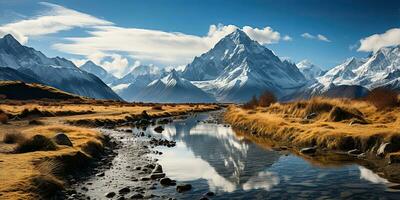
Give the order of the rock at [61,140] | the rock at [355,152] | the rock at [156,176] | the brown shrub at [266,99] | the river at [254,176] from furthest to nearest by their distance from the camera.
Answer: the brown shrub at [266,99] < the rock at [355,152] < the rock at [61,140] < the rock at [156,176] < the river at [254,176]

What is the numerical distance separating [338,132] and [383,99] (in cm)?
2433

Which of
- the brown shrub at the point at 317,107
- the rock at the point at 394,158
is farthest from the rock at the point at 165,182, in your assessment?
the brown shrub at the point at 317,107

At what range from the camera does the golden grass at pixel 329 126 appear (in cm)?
Result: 4788

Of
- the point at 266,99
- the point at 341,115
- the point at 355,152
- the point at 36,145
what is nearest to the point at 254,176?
the point at 355,152

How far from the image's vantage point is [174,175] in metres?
38.6

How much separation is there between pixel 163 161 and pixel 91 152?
7808 mm

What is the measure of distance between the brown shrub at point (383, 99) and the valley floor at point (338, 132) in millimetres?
1118

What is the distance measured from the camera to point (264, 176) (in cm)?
3725

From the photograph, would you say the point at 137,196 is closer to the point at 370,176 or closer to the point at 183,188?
the point at 183,188

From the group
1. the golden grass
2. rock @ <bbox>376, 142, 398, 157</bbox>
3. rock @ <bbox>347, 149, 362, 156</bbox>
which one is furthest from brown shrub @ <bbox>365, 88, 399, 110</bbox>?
rock @ <bbox>376, 142, 398, 157</bbox>

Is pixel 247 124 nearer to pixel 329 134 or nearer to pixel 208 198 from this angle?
pixel 329 134

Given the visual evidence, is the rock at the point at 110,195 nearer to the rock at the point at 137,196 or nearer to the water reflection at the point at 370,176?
the rock at the point at 137,196

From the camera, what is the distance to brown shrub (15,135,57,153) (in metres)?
40.5

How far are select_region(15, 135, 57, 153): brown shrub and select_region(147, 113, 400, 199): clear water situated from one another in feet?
36.8
